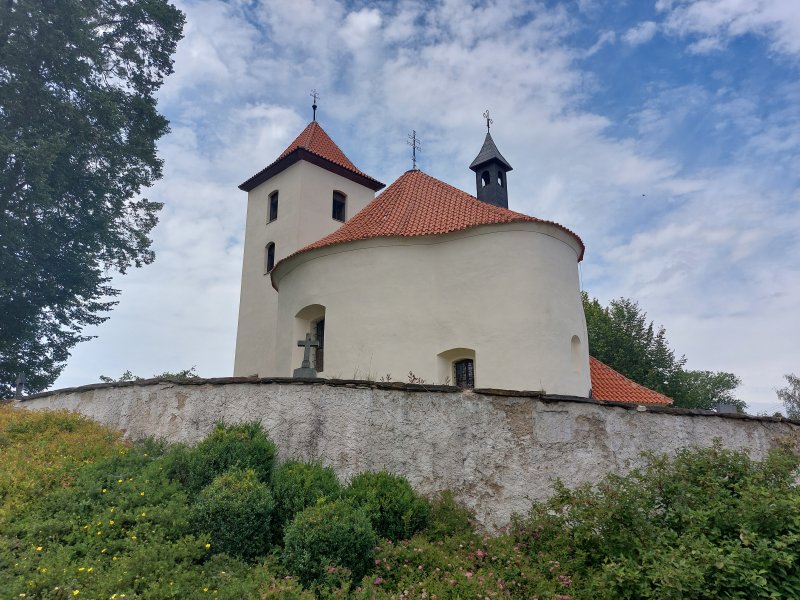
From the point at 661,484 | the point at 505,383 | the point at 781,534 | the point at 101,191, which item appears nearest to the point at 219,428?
the point at 661,484

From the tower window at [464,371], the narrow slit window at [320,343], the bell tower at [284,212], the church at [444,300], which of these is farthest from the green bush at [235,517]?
the bell tower at [284,212]

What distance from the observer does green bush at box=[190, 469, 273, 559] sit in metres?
5.87

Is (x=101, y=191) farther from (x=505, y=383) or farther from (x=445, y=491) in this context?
(x=445, y=491)

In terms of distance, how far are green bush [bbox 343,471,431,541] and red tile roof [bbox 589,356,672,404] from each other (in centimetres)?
961

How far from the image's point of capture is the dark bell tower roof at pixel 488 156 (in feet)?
77.4

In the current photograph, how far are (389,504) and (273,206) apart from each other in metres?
17.8

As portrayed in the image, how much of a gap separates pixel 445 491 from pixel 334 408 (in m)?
1.66

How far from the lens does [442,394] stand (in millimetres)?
7449

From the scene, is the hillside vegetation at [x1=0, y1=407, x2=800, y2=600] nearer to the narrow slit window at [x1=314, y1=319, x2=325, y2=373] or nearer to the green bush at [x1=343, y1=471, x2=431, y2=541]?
the green bush at [x1=343, y1=471, x2=431, y2=541]

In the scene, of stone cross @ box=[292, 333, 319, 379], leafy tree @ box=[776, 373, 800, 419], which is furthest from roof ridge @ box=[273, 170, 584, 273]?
leafy tree @ box=[776, 373, 800, 419]

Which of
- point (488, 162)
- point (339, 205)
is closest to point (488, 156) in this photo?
point (488, 162)

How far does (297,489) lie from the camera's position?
21.0ft

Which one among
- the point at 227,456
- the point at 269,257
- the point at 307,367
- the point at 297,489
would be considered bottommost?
the point at 297,489

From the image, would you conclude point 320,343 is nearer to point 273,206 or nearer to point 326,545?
point 273,206
